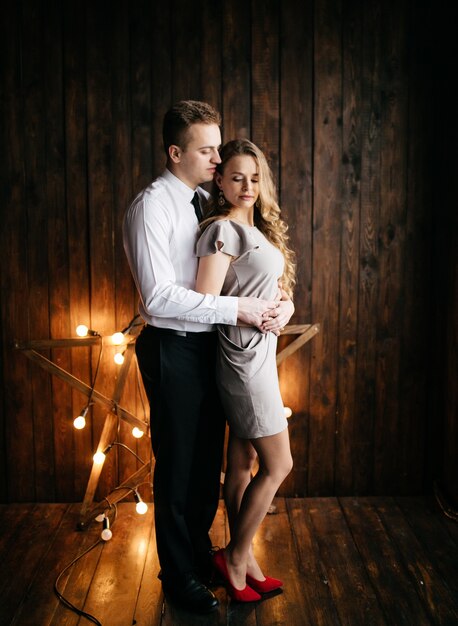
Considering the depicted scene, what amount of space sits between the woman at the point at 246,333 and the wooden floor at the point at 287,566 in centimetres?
20

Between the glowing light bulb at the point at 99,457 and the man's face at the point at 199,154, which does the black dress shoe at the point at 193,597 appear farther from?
the man's face at the point at 199,154

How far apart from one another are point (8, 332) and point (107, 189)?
798 millimetres

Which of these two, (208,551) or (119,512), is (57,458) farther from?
(208,551)

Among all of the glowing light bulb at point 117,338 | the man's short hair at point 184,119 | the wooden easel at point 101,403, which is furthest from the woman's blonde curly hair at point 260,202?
the wooden easel at point 101,403

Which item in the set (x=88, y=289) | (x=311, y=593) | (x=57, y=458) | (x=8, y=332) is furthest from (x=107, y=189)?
(x=311, y=593)

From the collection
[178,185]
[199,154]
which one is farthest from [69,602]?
[199,154]

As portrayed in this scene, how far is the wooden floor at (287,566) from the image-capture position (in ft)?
6.47

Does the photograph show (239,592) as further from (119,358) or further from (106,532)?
(119,358)

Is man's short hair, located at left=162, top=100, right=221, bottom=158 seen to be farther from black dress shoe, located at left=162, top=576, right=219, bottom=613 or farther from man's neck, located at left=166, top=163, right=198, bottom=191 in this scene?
black dress shoe, located at left=162, top=576, right=219, bottom=613

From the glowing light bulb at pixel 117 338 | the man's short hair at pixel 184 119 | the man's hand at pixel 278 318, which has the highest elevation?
the man's short hair at pixel 184 119

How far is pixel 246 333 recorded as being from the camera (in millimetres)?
2012

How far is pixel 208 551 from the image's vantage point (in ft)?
7.33

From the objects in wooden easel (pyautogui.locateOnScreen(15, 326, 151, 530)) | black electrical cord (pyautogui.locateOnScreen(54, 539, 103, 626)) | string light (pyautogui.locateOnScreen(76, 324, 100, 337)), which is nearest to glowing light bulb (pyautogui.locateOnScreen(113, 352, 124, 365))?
wooden easel (pyautogui.locateOnScreen(15, 326, 151, 530))

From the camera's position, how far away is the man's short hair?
2008mm
